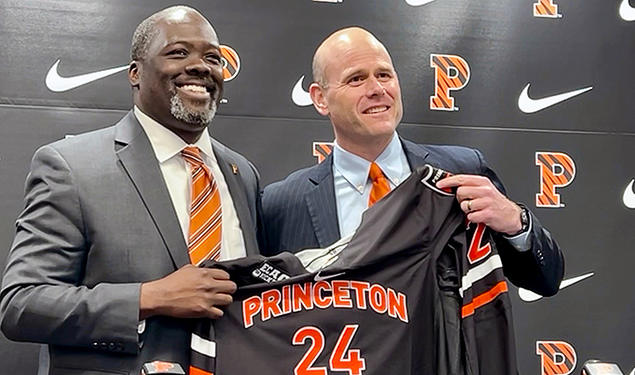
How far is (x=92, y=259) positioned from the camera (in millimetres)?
1787

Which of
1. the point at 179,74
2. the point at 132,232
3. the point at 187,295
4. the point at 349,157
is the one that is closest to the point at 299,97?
the point at 349,157

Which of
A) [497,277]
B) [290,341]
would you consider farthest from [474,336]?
[290,341]

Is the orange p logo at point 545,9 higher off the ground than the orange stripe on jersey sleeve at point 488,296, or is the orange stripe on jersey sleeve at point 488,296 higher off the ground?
the orange p logo at point 545,9

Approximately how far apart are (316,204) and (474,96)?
32.8 inches

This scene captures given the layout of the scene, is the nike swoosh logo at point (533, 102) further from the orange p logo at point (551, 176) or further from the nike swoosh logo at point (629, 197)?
the nike swoosh logo at point (629, 197)

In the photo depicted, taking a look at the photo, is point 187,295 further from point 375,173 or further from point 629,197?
point 629,197

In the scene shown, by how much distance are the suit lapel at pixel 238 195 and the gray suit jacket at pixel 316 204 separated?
142 mm

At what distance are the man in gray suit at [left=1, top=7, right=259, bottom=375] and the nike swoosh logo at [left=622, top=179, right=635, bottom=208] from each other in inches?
54.1

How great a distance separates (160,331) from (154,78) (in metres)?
0.60

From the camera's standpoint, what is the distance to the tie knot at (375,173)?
7.06 feet

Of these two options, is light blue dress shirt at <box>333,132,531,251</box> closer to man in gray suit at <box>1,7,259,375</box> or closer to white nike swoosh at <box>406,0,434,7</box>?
man in gray suit at <box>1,7,259,375</box>

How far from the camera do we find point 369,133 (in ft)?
6.93

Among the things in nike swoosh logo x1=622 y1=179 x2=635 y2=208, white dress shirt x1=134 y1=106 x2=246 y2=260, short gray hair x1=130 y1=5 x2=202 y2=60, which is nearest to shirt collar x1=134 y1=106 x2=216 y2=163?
white dress shirt x1=134 y1=106 x2=246 y2=260

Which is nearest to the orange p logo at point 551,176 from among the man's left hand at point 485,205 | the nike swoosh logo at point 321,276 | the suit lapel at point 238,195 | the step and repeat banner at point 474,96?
the step and repeat banner at point 474,96
